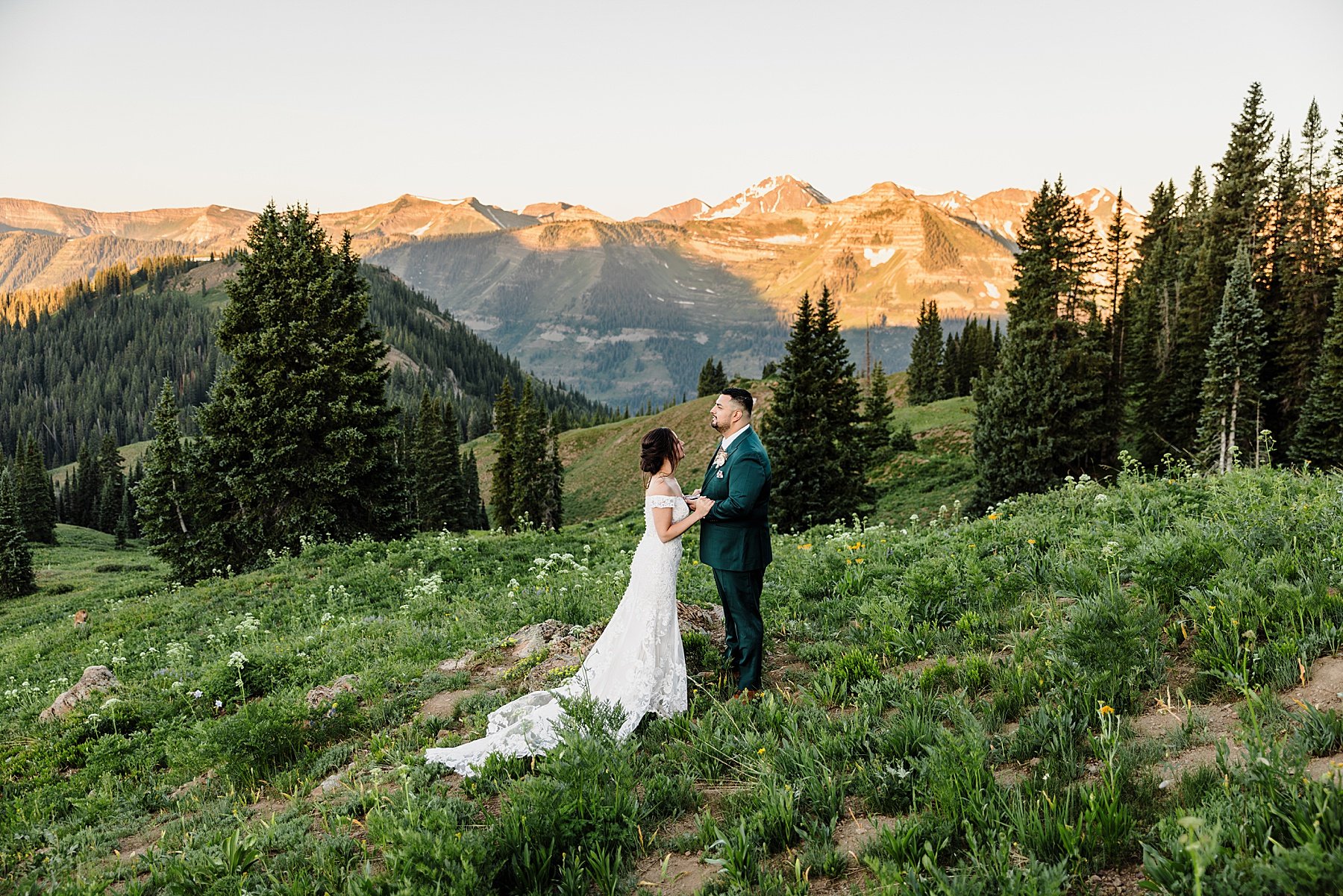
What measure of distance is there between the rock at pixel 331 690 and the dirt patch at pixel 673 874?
5.34 meters

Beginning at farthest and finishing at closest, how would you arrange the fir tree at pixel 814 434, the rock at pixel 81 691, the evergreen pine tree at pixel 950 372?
the evergreen pine tree at pixel 950 372, the fir tree at pixel 814 434, the rock at pixel 81 691

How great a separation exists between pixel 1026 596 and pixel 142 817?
30.9 ft

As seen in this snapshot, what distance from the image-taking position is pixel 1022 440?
36188 millimetres

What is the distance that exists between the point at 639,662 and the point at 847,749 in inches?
91.4

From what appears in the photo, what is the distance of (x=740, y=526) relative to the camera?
6766 mm

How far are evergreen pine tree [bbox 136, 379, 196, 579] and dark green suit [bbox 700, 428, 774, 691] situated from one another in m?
25.3

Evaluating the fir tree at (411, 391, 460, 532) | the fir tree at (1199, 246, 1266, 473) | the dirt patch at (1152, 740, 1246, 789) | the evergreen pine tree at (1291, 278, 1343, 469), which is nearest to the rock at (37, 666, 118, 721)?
the dirt patch at (1152, 740, 1246, 789)

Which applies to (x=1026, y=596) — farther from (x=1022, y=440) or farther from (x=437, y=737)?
(x=1022, y=440)

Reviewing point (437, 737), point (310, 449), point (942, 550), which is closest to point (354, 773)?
point (437, 737)

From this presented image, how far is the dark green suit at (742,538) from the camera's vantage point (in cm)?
658

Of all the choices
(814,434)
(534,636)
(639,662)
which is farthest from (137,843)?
(814,434)

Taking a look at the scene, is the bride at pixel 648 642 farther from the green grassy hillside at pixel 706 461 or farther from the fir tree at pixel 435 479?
the fir tree at pixel 435 479

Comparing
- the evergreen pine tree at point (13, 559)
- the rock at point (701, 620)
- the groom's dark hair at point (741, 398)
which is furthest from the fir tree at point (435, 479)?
the groom's dark hair at point (741, 398)

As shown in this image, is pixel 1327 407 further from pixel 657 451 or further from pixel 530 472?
pixel 530 472
